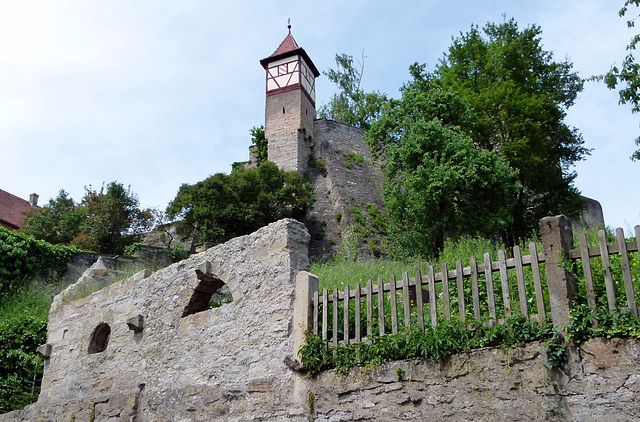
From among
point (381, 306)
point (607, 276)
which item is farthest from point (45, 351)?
point (607, 276)

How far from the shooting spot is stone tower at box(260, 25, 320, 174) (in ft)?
88.6

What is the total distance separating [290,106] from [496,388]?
24.5 m

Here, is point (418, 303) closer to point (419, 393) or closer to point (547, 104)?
point (419, 393)

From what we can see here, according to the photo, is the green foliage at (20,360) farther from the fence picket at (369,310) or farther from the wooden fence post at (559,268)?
the wooden fence post at (559,268)

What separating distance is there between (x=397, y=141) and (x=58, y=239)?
48.6 feet

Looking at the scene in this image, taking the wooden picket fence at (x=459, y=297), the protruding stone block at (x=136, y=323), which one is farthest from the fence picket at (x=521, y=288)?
the protruding stone block at (x=136, y=323)

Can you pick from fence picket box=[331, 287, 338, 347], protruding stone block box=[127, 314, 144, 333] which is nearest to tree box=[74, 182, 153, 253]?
protruding stone block box=[127, 314, 144, 333]

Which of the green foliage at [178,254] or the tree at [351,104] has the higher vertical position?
the tree at [351,104]

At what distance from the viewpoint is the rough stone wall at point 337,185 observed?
23.5 metres

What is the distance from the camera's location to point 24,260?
16.2 metres

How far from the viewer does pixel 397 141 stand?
19.0 metres

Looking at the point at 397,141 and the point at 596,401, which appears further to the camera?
the point at 397,141

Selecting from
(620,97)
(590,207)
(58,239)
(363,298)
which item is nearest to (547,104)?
(620,97)

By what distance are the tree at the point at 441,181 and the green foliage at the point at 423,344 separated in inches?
418
